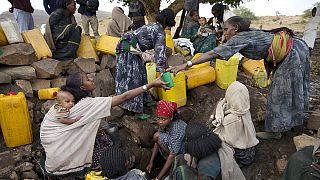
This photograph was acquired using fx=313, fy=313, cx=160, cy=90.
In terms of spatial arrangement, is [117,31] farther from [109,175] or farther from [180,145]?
[109,175]

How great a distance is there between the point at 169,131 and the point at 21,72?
2422 mm

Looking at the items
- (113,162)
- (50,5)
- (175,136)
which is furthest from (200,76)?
(50,5)

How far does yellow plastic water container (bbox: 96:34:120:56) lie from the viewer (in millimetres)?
5305

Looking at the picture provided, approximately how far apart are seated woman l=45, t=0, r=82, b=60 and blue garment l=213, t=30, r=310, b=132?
261cm

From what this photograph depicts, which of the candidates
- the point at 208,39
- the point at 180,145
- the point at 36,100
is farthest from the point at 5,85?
the point at 208,39

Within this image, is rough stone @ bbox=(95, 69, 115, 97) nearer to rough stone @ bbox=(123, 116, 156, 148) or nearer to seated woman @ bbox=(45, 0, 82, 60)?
seated woman @ bbox=(45, 0, 82, 60)

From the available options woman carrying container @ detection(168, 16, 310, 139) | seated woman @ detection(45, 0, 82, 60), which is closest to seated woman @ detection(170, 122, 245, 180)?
woman carrying container @ detection(168, 16, 310, 139)

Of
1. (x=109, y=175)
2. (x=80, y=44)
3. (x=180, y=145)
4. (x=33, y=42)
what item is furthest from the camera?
(x=80, y=44)

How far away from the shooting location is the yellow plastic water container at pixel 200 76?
483cm

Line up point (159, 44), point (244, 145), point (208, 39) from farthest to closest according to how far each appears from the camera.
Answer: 1. point (208, 39)
2. point (159, 44)
3. point (244, 145)

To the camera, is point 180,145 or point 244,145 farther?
point 180,145

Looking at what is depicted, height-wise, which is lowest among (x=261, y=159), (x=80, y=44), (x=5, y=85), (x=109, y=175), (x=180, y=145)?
(x=261, y=159)

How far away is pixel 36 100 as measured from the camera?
178 inches

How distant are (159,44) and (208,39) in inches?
90.1
